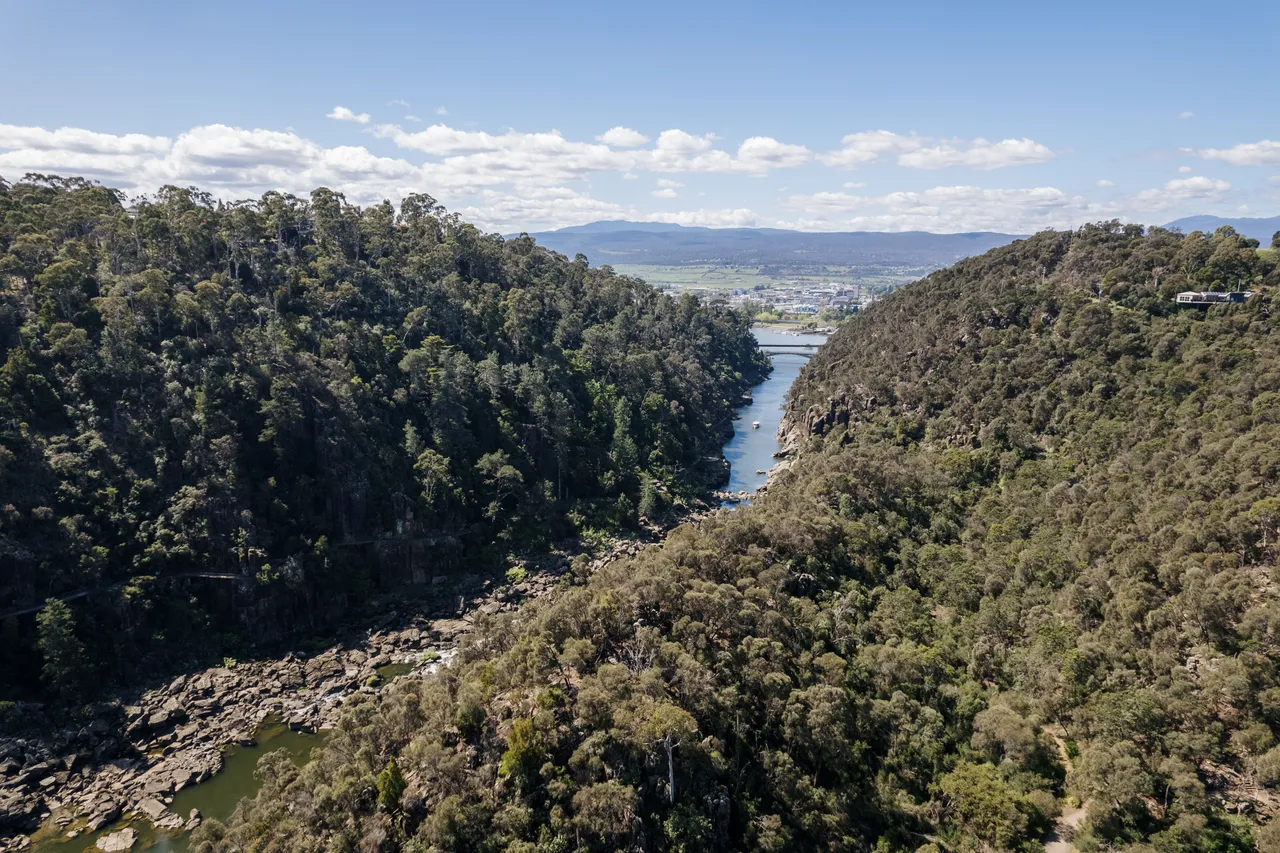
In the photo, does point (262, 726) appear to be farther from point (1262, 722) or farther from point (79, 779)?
point (1262, 722)

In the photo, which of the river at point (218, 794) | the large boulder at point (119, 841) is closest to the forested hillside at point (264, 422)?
the river at point (218, 794)

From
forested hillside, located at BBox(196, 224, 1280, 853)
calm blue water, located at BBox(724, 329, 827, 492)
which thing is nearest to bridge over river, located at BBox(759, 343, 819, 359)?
calm blue water, located at BBox(724, 329, 827, 492)

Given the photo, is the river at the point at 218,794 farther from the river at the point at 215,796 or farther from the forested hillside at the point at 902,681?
the forested hillside at the point at 902,681

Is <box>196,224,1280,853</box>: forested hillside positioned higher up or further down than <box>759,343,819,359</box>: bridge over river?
further down

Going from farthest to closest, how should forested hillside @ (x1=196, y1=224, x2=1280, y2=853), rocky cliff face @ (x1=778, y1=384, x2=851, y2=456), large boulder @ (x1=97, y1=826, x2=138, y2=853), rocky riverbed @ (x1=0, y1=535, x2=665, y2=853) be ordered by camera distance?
rocky cliff face @ (x1=778, y1=384, x2=851, y2=456) → rocky riverbed @ (x1=0, y1=535, x2=665, y2=853) → large boulder @ (x1=97, y1=826, x2=138, y2=853) → forested hillside @ (x1=196, y1=224, x2=1280, y2=853)

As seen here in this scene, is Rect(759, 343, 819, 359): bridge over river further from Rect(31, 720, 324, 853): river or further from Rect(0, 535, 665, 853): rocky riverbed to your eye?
Rect(31, 720, 324, 853): river

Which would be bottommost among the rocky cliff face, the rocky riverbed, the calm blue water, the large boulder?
the large boulder

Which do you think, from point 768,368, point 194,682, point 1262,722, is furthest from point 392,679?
point 768,368

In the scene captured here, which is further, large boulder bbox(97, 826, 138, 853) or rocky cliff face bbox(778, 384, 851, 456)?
rocky cliff face bbox(778, 384, 851, 456)
